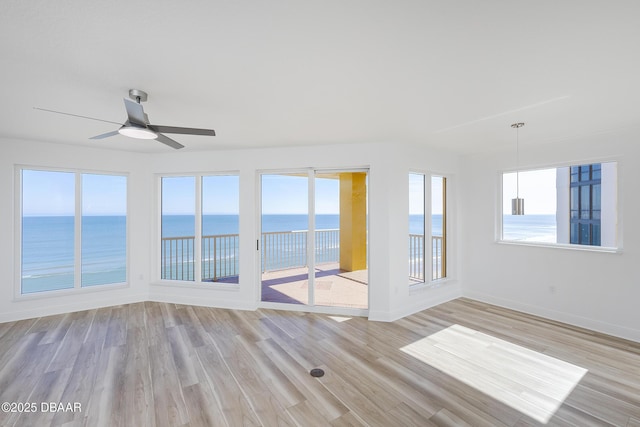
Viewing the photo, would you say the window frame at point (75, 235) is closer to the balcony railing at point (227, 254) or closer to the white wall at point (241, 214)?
the white wall at point (241, 214)

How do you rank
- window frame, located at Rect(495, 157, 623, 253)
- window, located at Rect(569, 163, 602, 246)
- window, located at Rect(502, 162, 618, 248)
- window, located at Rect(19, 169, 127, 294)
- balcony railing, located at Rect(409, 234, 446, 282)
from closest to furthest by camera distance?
window frame, located at Rect(495, 157, 623, 253)
window, located at Rect(502, 162, 618, 248)
window, located at Rect(569, 163, 602, 246)
window, located at Rect(19, 169, 127, 294)
balcony railing, located at Rect(409, 234, 446, 282)

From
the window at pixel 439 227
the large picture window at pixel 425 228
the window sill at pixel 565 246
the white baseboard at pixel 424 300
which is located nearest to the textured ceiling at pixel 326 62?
the large picture window at pixel 425 228

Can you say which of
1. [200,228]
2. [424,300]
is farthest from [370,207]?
[200,228]

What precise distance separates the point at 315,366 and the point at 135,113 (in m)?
2.77

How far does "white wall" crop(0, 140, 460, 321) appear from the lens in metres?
3.98

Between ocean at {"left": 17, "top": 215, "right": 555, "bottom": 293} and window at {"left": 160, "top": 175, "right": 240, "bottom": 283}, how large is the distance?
2cm

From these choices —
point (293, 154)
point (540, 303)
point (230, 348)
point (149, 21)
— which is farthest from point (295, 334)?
point (540, 303)

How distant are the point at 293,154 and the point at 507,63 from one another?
299 cm

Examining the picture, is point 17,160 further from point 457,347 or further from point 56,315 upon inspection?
point 457,347

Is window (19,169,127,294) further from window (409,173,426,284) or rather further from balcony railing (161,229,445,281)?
window (409,173,426,284)

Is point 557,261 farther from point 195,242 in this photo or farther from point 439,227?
point 195,242

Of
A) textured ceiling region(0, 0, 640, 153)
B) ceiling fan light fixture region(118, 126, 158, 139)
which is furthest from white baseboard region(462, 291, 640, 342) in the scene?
ceiling fan light fixture region(118, 126, 158, 139)

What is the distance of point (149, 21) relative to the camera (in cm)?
147

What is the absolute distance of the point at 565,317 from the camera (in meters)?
3.85
